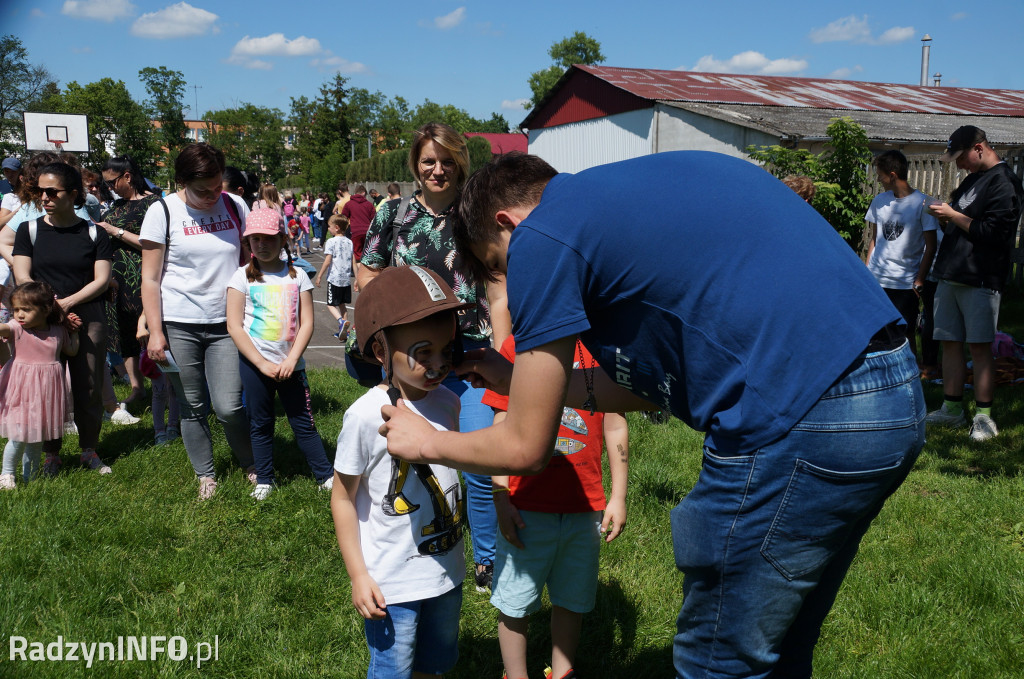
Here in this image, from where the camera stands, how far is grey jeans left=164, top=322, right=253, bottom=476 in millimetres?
4754

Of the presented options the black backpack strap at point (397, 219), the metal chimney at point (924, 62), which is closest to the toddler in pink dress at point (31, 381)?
the black backpack strap at point (397, 219)

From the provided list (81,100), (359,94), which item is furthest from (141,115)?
(359,94)

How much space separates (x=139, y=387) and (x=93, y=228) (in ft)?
7.37

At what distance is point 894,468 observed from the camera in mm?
1659

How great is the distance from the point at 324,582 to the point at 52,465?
108 inches

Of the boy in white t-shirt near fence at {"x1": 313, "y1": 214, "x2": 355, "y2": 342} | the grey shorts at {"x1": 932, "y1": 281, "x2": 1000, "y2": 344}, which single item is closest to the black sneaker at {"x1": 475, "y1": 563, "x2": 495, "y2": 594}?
the grey shorts at {"x1": 932, "y1": 281, "x2": 1000, "y2": 344}

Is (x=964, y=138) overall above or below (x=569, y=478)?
above

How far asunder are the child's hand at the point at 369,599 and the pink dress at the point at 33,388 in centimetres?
377

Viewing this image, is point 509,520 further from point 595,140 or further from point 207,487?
point 595,140

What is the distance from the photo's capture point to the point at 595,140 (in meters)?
26.4

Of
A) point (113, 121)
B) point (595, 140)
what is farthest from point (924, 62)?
point (113, 121)

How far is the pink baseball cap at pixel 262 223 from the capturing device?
4625 mm

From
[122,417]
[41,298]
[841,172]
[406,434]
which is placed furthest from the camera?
[841,172]

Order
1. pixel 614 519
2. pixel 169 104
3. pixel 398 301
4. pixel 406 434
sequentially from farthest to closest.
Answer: pixel 169 104
pixel 614 519
pixel 398 301
pixel 406 434
